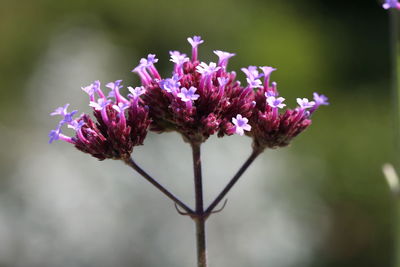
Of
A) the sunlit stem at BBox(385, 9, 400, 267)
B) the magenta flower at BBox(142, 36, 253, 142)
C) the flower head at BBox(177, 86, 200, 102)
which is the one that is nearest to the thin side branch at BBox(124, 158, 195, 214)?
the magenta flower at BBox(142, 36, 253, 142)

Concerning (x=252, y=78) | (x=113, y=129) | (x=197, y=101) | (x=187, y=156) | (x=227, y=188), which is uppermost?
(x=252, y=78)

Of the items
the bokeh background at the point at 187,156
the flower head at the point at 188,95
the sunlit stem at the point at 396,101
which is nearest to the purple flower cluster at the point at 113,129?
the flower head at the point at 188,95

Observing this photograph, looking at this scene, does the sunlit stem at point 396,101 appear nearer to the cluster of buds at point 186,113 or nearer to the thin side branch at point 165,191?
the cluster of buds at point 186,113

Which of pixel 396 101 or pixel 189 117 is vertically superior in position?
pixel 396 101

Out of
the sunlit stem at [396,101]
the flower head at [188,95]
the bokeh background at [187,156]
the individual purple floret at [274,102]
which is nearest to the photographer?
the flower head at [188,95]

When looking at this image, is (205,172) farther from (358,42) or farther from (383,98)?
(358,42)

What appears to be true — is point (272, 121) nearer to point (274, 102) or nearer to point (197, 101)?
point (274, 102)

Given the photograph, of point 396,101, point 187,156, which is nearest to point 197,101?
point 396,101
